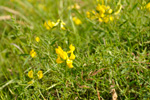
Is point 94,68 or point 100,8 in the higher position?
point 100,8

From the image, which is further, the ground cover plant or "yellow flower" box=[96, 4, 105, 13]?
"yellow flower" box=[96, 4, 105, 13]

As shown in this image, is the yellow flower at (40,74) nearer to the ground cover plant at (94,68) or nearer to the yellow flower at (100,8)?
the ground cover plant at (94,68)

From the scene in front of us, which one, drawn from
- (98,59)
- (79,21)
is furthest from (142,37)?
(79,21)

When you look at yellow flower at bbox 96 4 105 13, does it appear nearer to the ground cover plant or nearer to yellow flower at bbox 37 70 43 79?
the ground cover plant

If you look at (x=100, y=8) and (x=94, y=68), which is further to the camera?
(x=100, y=8)

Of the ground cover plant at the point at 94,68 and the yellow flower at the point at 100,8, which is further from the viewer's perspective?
the yellow flower at the point at 100,8

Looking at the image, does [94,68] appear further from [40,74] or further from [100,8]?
[100,8]

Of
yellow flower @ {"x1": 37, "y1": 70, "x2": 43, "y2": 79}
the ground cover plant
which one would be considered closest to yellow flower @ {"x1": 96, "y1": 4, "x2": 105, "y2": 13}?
the ground cover plant

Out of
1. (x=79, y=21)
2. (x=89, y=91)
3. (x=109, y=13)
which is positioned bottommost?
(x=89, y=91)

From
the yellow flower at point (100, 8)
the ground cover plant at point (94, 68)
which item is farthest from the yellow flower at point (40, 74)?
the yellow flower at point (100, 8)

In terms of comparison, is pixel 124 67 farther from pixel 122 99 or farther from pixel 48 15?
pixel 48 15

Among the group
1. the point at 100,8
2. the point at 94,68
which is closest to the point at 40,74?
the point at 94,68

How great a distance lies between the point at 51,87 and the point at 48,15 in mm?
1718

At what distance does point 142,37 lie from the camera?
6.29 ft
